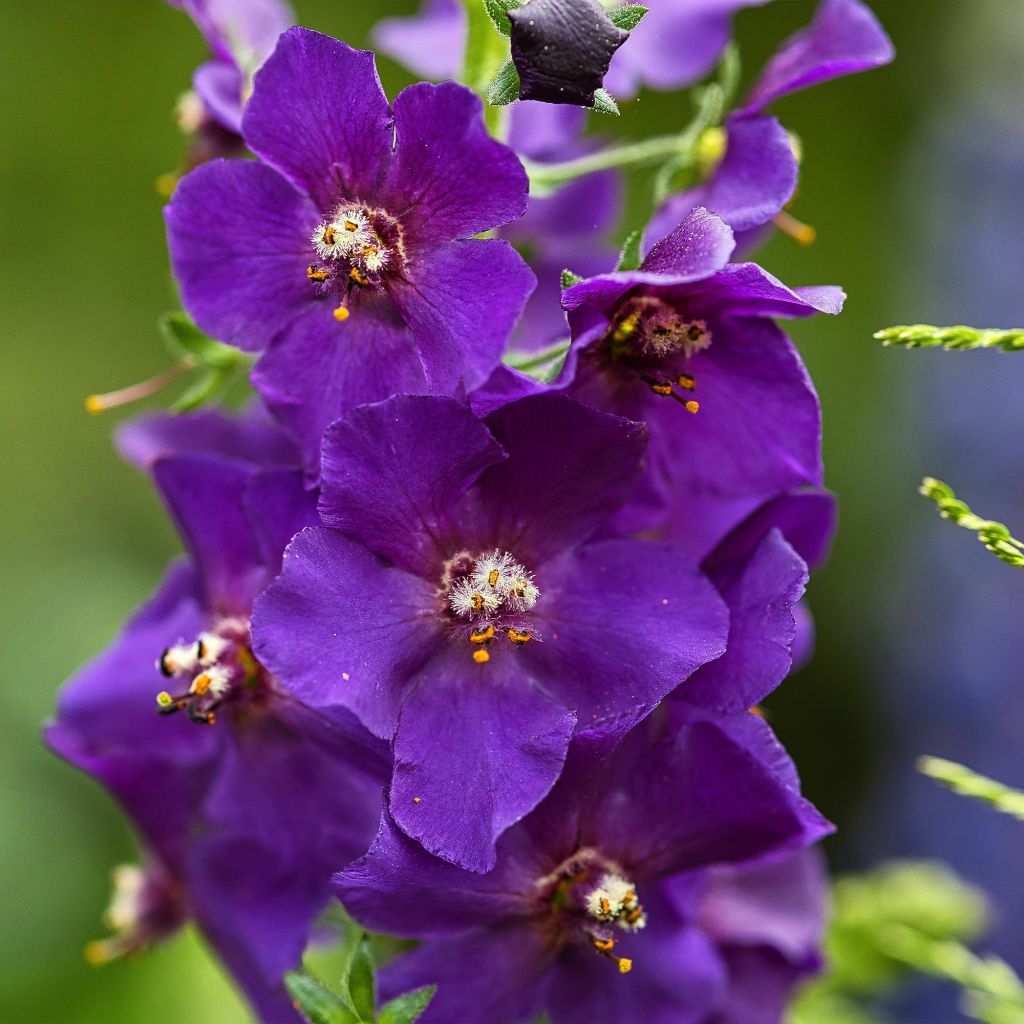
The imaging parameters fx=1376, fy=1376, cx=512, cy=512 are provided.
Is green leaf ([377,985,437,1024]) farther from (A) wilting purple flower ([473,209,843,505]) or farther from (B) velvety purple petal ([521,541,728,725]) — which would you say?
(A) wilting purple flower ([473,209,843,505])

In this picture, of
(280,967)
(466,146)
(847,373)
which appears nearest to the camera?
(466,146)

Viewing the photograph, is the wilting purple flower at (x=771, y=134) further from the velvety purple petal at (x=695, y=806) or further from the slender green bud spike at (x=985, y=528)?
the velvety purple petal at (x=695, y=806)

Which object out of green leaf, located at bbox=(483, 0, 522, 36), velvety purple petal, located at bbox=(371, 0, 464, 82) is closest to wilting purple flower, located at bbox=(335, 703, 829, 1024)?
green leaf, located at bbox=(483, 0, 522, 36)

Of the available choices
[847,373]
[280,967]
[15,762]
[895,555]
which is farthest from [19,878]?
[847,373]

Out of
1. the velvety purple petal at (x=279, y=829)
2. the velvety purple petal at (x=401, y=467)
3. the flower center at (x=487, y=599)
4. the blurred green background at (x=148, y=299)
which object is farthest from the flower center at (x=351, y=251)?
the blurred green background at (x=148, y=299)

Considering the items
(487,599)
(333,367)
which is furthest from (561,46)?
(487,599)

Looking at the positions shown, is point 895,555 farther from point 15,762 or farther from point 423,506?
point 423,506

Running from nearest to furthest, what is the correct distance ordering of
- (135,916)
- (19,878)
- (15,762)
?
(135,916)
(19,878)
(15,762)

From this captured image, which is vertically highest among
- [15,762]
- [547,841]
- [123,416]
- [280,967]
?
[547,841]
